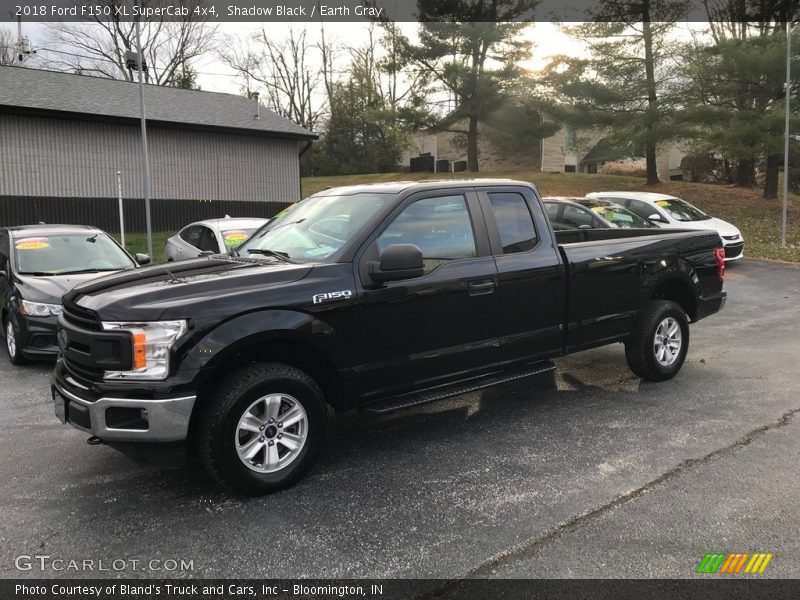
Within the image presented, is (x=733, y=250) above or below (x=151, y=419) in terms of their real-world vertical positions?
above

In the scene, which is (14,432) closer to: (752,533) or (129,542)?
(129,542)

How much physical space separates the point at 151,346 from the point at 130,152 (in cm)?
2056

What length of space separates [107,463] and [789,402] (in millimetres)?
5656

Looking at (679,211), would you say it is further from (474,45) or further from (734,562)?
(474,45)

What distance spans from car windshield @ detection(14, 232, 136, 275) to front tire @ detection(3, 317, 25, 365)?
702mm

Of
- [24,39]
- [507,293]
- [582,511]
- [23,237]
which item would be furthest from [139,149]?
[582,511]

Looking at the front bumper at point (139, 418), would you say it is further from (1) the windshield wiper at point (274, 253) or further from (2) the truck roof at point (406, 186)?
(2) the truck roof at point (406, 186)

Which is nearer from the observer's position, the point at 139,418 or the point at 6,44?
the point at 139,418

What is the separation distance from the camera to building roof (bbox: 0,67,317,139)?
20.2 meters

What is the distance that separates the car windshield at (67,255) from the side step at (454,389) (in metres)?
5.29

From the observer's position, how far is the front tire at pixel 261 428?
3.74 metres

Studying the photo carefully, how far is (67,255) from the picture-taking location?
8.37 m

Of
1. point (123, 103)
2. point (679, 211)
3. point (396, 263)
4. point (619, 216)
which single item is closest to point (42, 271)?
point (396, 263)

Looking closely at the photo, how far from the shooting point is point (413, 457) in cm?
456
